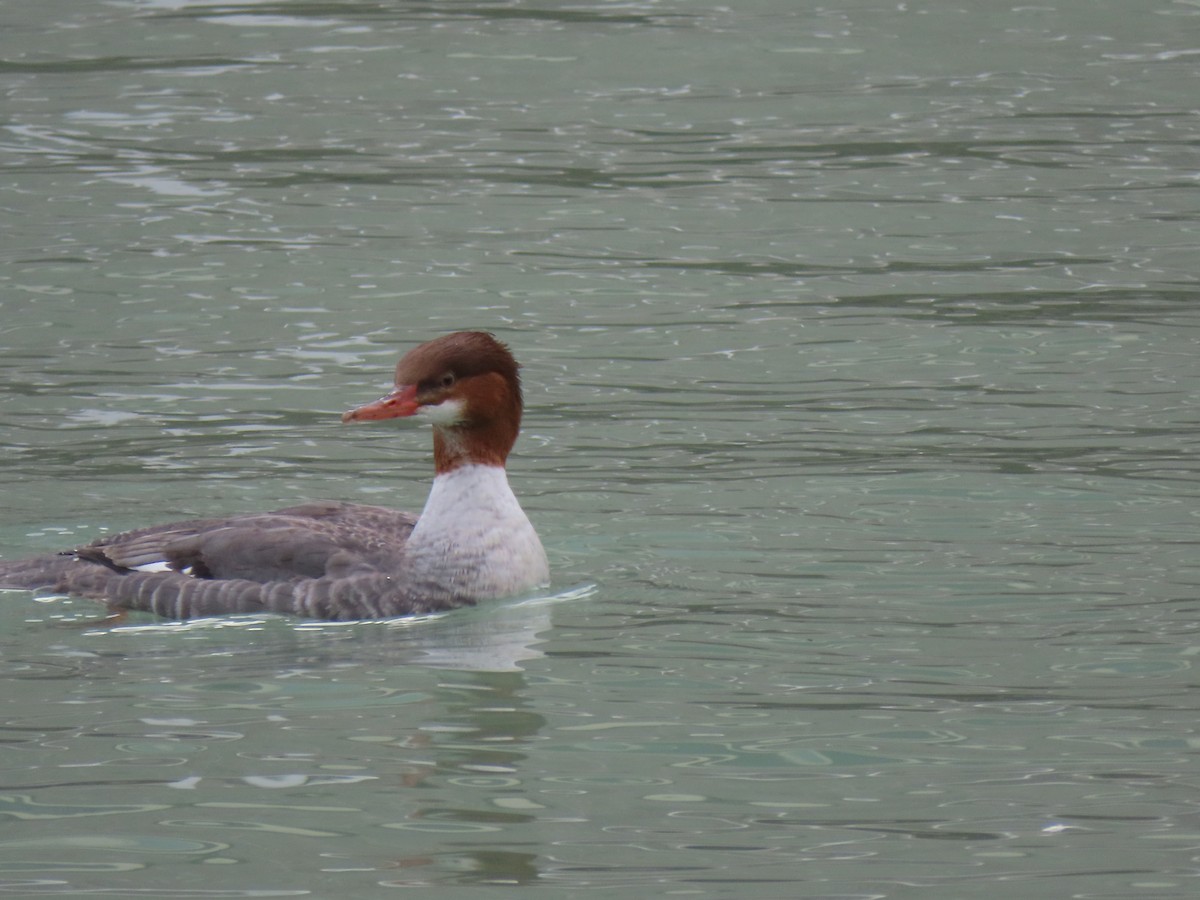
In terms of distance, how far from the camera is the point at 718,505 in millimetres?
10203

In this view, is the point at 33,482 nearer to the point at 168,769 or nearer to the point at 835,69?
the point at 168,769

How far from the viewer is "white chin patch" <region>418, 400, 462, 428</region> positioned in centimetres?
883

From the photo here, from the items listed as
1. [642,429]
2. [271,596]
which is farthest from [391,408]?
[642,429]

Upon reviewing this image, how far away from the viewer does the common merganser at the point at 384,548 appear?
873 cm

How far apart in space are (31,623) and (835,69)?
11.5 metres

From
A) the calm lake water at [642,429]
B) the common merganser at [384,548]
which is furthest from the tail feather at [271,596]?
the calm lake water at [642,429]

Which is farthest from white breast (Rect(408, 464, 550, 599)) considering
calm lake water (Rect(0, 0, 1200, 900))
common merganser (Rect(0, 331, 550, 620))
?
calm lake water (Rect(0, 0, 1200, 900))

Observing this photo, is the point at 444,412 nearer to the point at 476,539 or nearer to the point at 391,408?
the point at 391,408

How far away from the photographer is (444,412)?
8.88m

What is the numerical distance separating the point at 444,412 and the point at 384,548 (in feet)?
2.02

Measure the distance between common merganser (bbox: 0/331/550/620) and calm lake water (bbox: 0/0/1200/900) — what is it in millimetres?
143

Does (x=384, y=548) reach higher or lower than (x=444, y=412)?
lower

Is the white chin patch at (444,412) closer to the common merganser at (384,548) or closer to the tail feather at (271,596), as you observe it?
the common merganser at (384,548)

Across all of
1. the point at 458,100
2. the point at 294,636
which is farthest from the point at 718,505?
the point at 458,100
